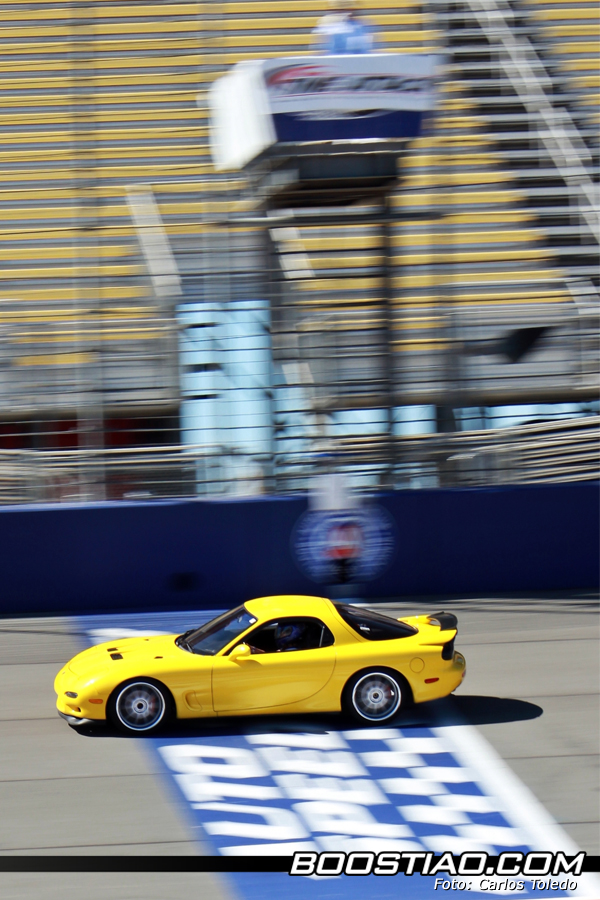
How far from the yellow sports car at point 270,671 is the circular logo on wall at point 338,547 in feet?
10.8

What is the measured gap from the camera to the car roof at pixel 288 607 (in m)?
6.98

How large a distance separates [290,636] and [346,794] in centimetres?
126

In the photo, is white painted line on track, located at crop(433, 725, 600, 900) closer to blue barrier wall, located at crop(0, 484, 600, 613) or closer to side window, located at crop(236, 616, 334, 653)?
side window, located at crop(236, 616, 334, 653)

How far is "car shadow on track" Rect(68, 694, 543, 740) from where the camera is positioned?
6891 millimetres

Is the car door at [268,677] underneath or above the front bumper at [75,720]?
above

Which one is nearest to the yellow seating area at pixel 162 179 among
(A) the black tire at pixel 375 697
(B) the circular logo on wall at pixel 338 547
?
(B) the circular logo on wall at pixel 338 547

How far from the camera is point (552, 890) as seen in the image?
193 inches

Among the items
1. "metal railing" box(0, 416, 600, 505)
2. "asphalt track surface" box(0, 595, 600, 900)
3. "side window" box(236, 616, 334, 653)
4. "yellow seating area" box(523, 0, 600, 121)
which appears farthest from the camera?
"yellow seating area" box(523, 0, 600, 121)

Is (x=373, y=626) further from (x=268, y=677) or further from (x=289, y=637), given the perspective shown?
(x=268, y=677)

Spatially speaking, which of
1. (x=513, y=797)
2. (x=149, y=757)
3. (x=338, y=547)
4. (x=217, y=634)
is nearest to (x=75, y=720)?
(x=149, y=757)

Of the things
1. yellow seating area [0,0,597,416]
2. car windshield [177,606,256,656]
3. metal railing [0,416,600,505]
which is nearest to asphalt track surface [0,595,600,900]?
car windshield [177,606,256,656]

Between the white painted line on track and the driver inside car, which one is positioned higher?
the driver inside car

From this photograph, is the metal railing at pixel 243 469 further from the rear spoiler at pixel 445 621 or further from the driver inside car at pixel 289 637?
the driver inside car at pixel 289 637

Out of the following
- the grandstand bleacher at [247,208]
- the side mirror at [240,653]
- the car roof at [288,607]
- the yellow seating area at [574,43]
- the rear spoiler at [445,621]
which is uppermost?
the yellow seating area at [574,43]
